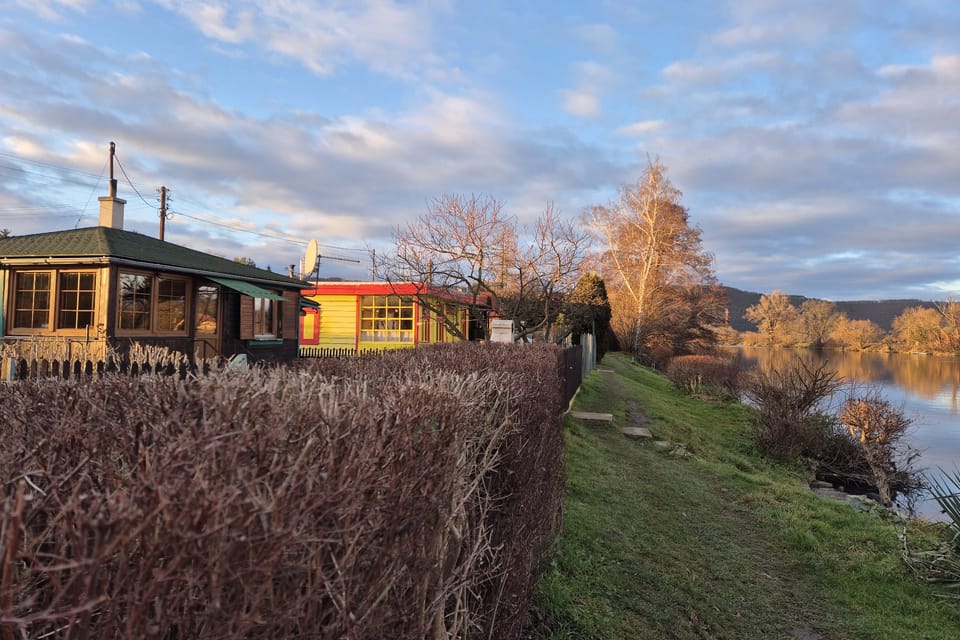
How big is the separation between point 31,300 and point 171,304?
2.90 meters

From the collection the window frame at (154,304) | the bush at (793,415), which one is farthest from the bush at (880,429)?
the window frame at (154,304)

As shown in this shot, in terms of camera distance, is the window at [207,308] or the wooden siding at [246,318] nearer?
the window at [207,308]

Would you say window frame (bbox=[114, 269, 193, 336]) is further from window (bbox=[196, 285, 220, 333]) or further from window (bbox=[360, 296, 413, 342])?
window (bbox=[360, 296, 413, 342])

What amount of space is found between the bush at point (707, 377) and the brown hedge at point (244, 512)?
21.8 metres

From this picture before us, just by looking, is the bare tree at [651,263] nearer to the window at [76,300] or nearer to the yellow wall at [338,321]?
the yellow wall at [338,321]

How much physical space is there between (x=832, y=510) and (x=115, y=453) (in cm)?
894

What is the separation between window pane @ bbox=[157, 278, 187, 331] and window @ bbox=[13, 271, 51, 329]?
223 centimetres

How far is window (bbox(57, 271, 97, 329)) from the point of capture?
505 inches

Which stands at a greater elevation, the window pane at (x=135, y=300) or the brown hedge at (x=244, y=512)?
the window pane at (x=135, y=300)

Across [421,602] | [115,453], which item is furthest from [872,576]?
[115,453]

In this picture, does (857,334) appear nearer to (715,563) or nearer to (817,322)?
(817,322)

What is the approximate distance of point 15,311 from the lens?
44.2 feet

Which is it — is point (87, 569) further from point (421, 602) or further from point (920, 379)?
point (920, 379)

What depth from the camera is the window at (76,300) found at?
505 inches
